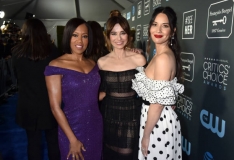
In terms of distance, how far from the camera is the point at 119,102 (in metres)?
1.82

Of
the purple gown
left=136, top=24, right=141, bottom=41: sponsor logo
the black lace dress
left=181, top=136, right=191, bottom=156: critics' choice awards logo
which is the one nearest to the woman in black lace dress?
the black lace dress

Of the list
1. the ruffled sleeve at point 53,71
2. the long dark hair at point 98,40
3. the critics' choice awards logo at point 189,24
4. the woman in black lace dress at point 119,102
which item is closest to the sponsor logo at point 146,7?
the critics' choice awards logo at point 189,24

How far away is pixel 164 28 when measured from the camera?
1.54m

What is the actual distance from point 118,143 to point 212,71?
3.48 feet

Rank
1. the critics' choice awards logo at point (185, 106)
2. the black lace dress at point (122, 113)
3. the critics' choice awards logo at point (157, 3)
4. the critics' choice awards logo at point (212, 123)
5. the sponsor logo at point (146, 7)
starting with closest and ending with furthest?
the black lace dress at point (122, 113) → the critics' choice awards logo at point (212, 123) → the critics' choice awards logo at point (185, 106) → the critics' choice awards logo at point (157, 3) → the sponsor logo at point (146, 7)

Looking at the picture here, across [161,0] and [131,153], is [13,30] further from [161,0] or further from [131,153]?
[131,153]

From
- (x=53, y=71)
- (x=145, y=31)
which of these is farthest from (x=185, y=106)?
(x=145, y=31)

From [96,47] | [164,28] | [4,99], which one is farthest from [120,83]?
[4,99]

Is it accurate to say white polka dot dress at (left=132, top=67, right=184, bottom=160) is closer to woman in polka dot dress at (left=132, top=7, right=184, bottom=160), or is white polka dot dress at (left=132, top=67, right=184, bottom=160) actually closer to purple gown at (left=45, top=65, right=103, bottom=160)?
woman in polka dot dress at (left=132, top=7, right=184, bottom=160)

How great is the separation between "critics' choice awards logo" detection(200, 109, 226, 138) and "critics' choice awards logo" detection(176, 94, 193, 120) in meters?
0.26

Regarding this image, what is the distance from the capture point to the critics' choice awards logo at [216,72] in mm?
1869

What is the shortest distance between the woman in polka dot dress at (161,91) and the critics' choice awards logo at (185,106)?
0.98 metres

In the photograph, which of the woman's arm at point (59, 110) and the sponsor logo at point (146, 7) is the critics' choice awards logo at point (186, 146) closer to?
the woman's arm at point (59, 110)

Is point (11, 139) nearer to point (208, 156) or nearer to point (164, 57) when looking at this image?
point (208, 156)
